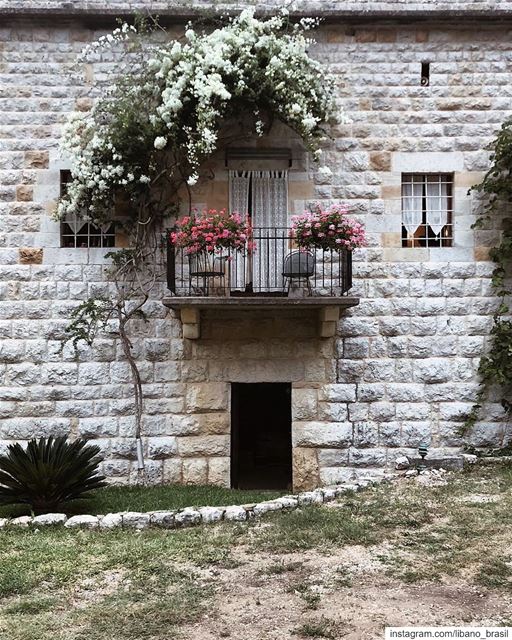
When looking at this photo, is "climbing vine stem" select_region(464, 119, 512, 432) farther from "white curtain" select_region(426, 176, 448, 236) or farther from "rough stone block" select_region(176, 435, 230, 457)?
"rough stone block" select_region(176, 435, 230, 457)

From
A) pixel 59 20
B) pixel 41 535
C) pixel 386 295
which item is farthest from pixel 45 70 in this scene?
pixel 41 535

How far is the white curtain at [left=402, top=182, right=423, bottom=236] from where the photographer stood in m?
9.41

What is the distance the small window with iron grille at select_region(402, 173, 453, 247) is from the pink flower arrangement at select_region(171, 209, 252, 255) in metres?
2.37

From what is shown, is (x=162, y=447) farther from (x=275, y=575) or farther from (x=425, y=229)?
(x=425, y=229)

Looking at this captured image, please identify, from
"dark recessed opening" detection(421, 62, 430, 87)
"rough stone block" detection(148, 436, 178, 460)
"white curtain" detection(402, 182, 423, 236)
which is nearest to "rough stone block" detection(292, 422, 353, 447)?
"rough stone block" detection(148, 436, 178, 460)

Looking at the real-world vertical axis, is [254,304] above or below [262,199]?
below

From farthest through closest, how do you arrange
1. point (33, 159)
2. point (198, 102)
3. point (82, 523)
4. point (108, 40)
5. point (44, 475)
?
point (33, 159)
point (108, 40)
point (198, 102)
point (44, 475)
point (82, 523)

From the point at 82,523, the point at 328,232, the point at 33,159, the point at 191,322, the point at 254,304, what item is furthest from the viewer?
the point at 33,159

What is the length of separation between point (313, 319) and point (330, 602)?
4.91 metres

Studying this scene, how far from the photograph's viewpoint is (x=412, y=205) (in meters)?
9.42

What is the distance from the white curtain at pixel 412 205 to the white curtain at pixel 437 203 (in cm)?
11

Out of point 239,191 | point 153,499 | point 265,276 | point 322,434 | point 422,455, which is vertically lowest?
point 153,499

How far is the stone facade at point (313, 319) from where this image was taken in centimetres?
905

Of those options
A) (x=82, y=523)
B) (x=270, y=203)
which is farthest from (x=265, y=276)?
(x=82, y=523)
